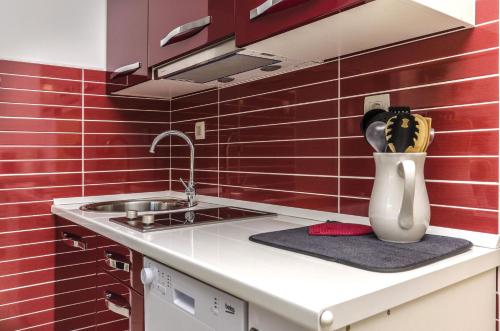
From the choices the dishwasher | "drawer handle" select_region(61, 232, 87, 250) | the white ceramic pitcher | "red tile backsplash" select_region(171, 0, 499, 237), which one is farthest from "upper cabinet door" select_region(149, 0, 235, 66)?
"drawer handle" select_region(61, 232, 87, 250)

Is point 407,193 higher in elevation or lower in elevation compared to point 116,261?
higher

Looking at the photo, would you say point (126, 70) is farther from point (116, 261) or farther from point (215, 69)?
point (116, 261)

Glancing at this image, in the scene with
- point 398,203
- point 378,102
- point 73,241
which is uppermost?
point 378,102

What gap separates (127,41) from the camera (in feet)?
6.16

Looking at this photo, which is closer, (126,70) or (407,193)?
(407,193)

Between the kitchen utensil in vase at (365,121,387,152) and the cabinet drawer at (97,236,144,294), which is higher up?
the kitchen utensil in vase at (365,121,387,152)

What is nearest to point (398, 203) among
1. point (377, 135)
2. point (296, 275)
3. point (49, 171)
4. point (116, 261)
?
point (377, 135)

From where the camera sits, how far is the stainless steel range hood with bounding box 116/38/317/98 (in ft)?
4.30

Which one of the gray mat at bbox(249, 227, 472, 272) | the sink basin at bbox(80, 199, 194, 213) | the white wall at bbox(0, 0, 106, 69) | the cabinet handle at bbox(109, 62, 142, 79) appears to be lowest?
the sink basin at bbox(80, 199, 194, 213)

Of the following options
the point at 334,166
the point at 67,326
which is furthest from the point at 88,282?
the point at 334,166

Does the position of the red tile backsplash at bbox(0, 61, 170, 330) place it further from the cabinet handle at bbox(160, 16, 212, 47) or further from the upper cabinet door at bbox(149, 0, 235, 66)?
the cabinet handle at bbox(160, 16, 212, 47)

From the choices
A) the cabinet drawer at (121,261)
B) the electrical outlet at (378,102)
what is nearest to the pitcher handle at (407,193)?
the electrical outlet at (378,102)

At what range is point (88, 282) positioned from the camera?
1.98 meters

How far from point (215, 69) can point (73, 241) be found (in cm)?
100
